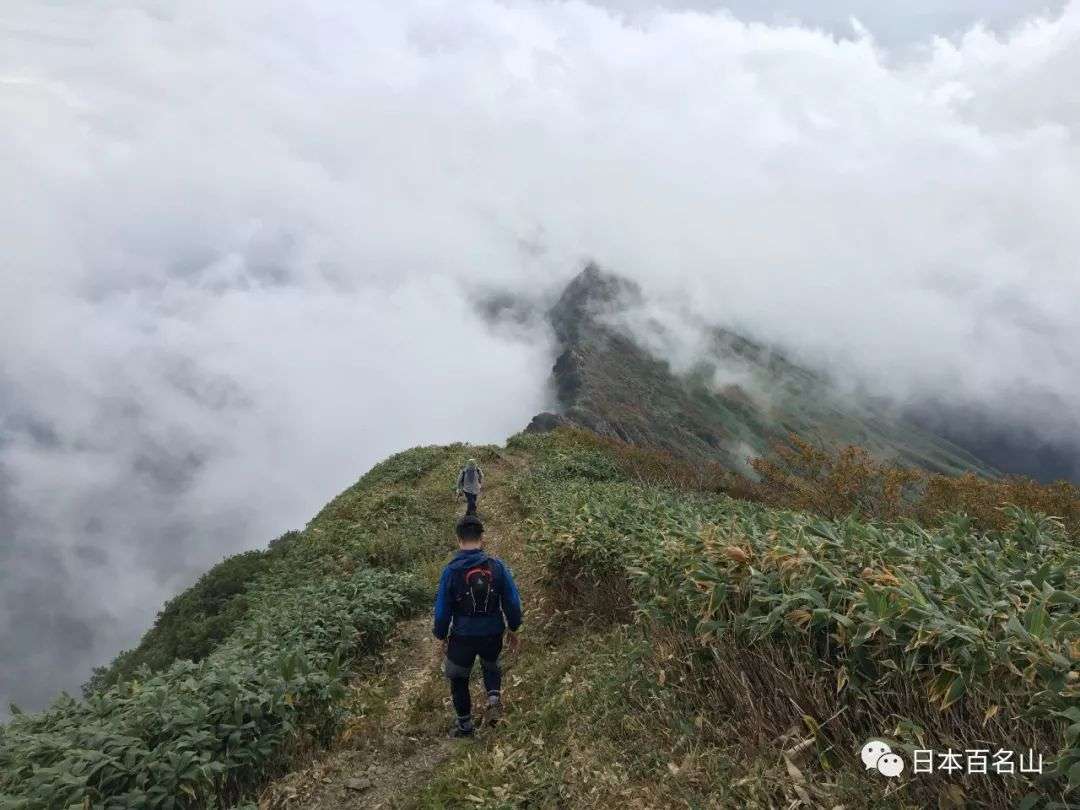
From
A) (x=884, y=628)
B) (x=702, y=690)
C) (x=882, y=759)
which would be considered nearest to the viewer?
(x=882, y=759)

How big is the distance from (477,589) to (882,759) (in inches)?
159

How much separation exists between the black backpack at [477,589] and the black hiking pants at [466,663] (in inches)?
12.9

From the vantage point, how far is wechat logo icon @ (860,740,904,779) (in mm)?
4059

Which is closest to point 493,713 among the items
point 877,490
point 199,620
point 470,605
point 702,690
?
point 470,605

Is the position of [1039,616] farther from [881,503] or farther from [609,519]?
[881,503]

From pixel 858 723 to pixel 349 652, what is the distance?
26.2ft

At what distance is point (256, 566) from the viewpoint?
20.1 m

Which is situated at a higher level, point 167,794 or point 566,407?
point 566,407

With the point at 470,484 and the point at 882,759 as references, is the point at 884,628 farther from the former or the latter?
Result: the point at 470,484

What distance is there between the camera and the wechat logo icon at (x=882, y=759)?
4059mm

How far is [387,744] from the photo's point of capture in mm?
7391

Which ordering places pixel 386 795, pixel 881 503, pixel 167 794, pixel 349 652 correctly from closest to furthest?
pixel 167 794, pixel 386 795, pixel 349 652, pixel 881 503

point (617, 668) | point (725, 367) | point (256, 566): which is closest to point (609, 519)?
point (617, 668)

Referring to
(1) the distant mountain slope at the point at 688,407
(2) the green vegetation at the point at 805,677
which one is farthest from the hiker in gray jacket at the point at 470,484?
(1) the distant mountain slope at the point at 688,407
